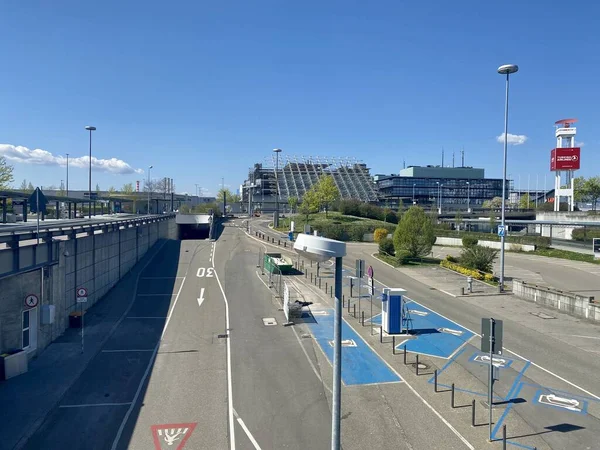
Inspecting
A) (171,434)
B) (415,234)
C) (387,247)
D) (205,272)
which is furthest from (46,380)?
(387,247)

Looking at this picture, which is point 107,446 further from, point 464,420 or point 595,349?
point 595,349

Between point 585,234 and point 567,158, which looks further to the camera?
point 567,158

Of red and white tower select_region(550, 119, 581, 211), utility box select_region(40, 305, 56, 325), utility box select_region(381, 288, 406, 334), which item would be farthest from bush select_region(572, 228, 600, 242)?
utility box select_region(40, 305, 56, 325)

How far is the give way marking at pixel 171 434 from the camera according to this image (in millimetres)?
10195

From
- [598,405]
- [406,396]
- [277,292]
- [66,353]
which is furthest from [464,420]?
[277,292]

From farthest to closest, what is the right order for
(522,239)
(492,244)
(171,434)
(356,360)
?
(492,244) → (522,239) → (356,360) → (171,434)

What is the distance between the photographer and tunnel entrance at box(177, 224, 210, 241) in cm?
7294

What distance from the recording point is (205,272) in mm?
33188

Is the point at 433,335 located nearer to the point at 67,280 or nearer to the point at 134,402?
the point at 134,402

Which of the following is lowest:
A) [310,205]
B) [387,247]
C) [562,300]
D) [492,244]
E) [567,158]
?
[562,300]

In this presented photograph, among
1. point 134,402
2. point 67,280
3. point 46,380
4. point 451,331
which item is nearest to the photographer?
point 134,402

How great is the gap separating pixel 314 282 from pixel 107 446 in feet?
67.9

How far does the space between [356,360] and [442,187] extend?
484ft

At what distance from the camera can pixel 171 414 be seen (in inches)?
463
